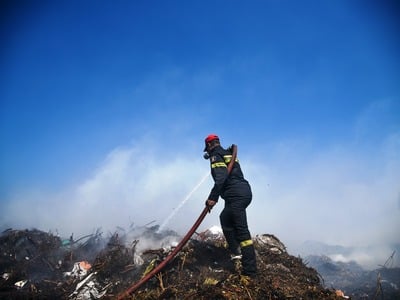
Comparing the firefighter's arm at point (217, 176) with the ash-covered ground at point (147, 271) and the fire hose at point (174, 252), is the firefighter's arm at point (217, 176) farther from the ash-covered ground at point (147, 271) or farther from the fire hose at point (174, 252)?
the ash-covered ground at point (147, 271)

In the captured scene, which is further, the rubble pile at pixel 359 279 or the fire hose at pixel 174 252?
the rubble pile at pixel 359 279

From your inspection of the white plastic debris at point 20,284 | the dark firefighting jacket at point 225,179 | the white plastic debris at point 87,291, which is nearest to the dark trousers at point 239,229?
the dark firefighting jacket at point 225,179

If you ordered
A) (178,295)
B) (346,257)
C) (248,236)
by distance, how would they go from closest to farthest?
(178,295), (248,236), (346,257)

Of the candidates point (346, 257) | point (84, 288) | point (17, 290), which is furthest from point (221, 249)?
point (346, 257)

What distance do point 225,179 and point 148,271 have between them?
8.68 feet

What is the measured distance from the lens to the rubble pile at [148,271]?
185 inches

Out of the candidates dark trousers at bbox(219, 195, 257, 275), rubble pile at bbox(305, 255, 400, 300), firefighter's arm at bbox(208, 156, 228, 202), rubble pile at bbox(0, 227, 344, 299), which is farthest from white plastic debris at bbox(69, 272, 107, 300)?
rubble pile at bbox(305, 255, 400, 300)

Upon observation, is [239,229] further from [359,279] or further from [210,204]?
[359,279]

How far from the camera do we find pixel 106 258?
20.6ft

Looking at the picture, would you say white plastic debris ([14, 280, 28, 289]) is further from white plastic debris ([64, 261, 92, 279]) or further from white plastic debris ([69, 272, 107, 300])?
white plastic debris ([69, 272, 107, 300])

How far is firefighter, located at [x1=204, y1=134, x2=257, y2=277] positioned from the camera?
524 centimetres

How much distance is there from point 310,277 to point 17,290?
20.9ft

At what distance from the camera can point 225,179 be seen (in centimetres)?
559

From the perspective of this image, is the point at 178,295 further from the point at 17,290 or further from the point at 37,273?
the point at 37,273
